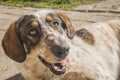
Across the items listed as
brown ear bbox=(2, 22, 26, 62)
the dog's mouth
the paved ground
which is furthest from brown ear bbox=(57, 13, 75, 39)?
the paved ground

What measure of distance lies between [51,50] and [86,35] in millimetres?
1398

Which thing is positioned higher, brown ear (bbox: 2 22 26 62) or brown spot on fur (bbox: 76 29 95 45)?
brown ear (bbox: 2 22 26 62)

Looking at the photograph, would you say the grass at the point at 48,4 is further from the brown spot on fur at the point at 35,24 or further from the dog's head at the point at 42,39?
the brown spot on fur at the point at 35,24

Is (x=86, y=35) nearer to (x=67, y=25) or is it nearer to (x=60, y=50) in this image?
(x=67, y=25)

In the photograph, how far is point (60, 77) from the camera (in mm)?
4078

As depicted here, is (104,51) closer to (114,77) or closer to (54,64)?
(114,77)

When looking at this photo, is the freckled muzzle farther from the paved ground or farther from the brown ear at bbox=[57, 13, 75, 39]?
the paved ground

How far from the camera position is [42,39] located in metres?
3.61

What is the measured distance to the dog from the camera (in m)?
3.60

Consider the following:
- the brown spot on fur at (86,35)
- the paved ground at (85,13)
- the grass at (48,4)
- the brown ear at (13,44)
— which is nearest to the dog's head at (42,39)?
the brown ear at (13,44)

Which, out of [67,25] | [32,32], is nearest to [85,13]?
[67,25]

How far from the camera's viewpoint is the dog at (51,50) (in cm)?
360

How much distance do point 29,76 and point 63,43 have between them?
77 cm

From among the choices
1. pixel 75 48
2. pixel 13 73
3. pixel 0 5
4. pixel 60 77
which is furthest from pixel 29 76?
pixel 0 5
